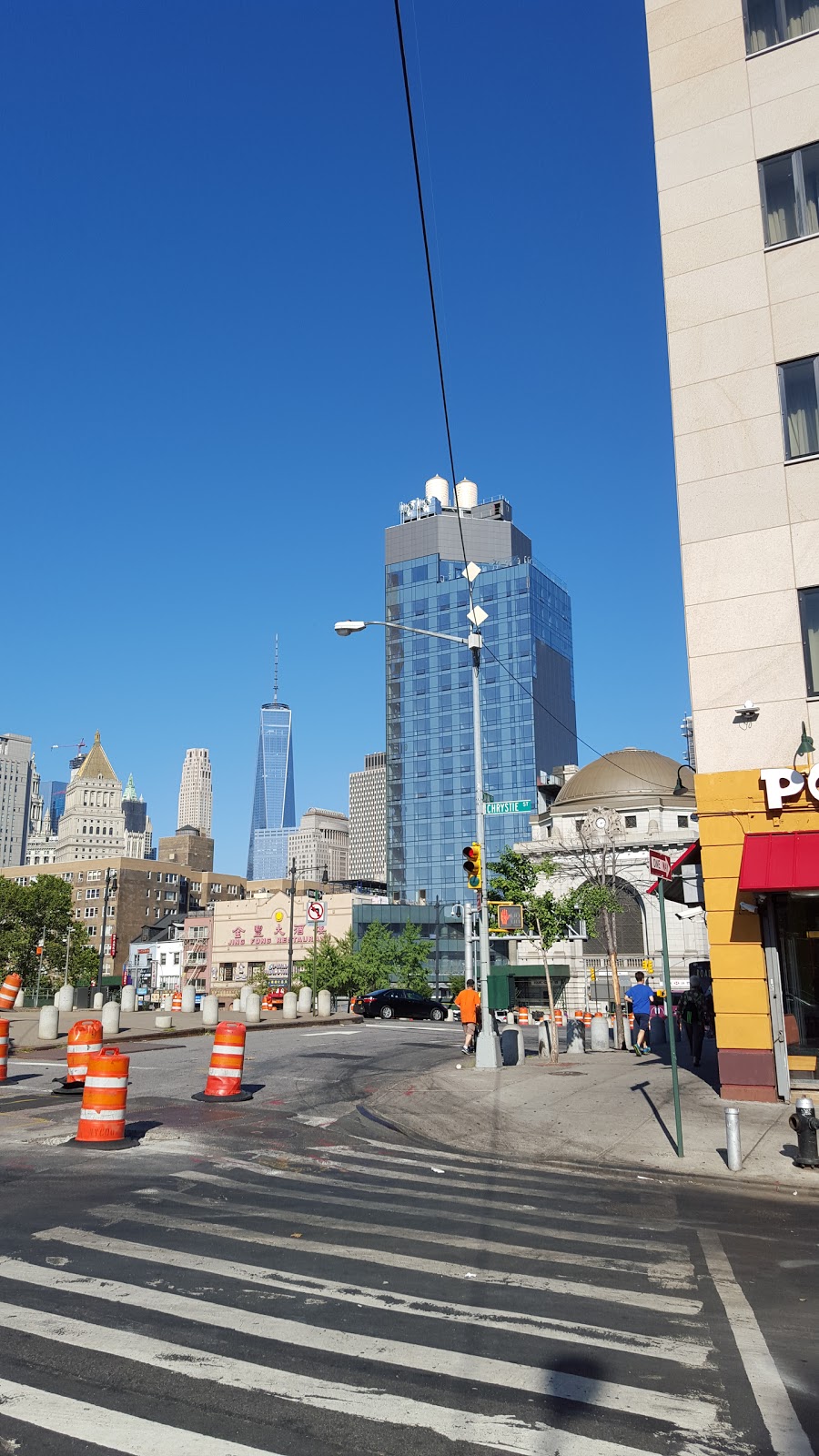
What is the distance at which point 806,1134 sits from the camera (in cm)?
1126

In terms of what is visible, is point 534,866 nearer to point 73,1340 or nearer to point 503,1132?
point 503,1132

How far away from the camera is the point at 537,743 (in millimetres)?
145125

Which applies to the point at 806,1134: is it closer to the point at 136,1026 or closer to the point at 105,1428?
the point at 105,1428

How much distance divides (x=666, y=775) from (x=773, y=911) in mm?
61193

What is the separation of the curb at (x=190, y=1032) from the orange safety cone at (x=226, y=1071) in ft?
33.3

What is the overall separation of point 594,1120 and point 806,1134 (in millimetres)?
3912

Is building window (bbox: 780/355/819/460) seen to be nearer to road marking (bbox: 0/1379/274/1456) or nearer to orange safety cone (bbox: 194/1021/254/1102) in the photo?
orange safety cone (bbox: 194/1021/254/1102)

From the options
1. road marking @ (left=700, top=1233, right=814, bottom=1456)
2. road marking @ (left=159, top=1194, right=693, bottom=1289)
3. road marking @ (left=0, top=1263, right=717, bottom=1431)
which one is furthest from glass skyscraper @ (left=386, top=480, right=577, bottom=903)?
road marking @ (left=0, top=1263, right=717, bottom=1431)

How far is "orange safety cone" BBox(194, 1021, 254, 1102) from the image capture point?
16234mm

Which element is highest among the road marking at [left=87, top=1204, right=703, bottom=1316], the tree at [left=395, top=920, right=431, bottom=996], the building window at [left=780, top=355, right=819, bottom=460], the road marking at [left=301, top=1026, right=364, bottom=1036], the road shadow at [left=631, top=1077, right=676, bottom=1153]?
the building window at [left=780, top=355, right=819, bottom=460]

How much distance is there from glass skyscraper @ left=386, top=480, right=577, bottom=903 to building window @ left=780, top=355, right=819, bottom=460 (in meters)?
120

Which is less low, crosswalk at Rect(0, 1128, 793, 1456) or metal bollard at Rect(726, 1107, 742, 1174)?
metal bollard at Rect(726, 1107, 742, 1174)

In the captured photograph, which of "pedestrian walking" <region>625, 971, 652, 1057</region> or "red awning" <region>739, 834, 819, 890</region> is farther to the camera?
"pedestrian walking" <region>625, 971, 652, 1057</region>

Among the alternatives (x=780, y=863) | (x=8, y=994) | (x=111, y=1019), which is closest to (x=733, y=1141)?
(x=780, y=863)
